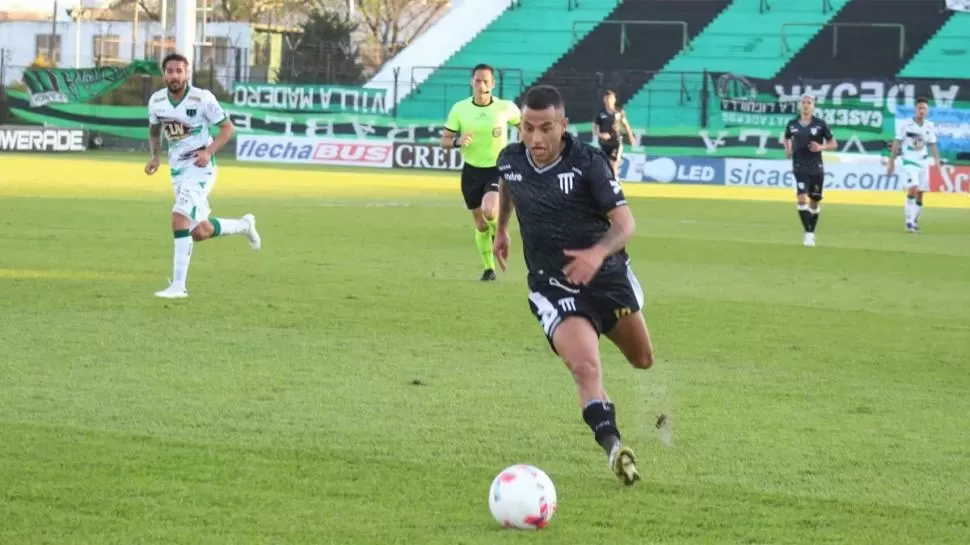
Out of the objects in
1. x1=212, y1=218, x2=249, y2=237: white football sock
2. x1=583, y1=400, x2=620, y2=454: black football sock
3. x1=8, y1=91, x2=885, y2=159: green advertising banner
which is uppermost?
x1=583, y1=400, x2=620, y2=454: black football sock

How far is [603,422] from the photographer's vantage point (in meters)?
7.09

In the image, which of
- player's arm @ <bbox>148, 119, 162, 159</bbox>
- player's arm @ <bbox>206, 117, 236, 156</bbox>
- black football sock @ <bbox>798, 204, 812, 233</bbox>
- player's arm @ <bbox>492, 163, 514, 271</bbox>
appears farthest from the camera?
black football sock @ <bbox>798, 204, 812, 233</bbox>

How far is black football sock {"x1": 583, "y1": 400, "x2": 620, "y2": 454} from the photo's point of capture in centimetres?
703

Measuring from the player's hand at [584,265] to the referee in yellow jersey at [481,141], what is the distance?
30.1 ft

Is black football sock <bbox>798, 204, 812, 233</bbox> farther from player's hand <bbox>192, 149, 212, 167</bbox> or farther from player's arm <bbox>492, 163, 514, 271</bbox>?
player's arm <bbox>492, 163, 514, 271</bbox>

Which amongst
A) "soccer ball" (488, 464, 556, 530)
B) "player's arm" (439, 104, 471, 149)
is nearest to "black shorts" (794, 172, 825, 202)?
"player's arm" (439, 104, 471, 149)

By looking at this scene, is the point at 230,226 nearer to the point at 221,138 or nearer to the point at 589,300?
the point at 221,138

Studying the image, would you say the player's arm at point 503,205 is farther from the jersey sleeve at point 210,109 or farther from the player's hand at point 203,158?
the jersey sleeve at point 210,109

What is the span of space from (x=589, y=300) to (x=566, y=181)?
0.58m

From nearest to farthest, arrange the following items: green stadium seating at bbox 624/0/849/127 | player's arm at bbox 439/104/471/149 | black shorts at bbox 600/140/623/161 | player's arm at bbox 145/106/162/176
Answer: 1. player's arm at bbox 145/106/162/176
2. player's arm at bbox 439/104/471/149
3. black shorts at bbox 600/140/623/161
4. green stadium seating at bbox 624/0/849/127

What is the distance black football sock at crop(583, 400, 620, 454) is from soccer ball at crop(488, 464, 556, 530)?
726 mm

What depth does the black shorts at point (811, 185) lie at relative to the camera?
2250 cm

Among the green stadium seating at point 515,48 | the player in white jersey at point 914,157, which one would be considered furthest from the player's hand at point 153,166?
the green stadium seating at point 515,48

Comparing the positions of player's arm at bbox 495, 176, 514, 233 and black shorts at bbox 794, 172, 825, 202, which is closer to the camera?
player's arm at bbox 495, 176, 514, 233
